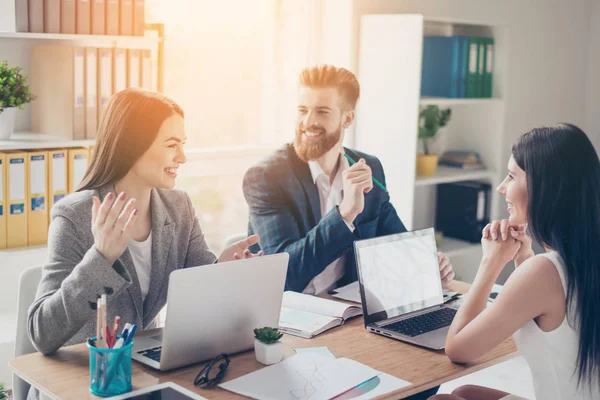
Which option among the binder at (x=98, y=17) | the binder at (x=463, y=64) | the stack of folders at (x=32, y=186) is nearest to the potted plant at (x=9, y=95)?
the stack of folders at (x=32, y=186)

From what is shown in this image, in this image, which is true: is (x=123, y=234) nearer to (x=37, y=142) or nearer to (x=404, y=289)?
(x=404, y=289)

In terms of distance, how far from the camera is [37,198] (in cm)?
304

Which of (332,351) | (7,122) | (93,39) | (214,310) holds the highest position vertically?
(93,39)

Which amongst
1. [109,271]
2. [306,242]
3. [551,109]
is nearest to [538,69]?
[551,109]

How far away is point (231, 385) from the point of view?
1.62 meters

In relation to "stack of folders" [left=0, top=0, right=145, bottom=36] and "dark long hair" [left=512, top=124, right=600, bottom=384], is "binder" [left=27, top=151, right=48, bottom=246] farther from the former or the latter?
"dark long hair" [left=512, top=124, right=600, bottom=384]

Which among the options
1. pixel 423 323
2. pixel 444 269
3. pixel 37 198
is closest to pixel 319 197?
pixel 444 269

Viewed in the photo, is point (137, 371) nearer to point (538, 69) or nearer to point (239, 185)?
point (239, 185)

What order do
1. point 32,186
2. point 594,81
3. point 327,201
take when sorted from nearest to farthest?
1. point 327,201
2. point 32,186
3. point 594,81

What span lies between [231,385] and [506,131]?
3.44 metres

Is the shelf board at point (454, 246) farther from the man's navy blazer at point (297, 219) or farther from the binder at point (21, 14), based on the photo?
the binder at point (21, 14)

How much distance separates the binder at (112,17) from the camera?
307 cm

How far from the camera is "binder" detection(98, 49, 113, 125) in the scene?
10.1ft

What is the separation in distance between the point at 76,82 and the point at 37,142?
0.28m
